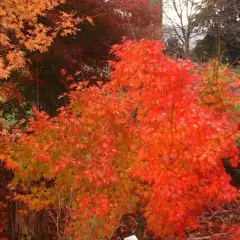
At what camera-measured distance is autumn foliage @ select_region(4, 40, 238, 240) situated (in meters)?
6.14

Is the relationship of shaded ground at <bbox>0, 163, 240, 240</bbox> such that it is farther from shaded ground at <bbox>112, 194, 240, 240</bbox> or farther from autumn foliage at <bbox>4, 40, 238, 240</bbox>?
autumn foliage at <bbox>4, 40, 238, 240</bbox>

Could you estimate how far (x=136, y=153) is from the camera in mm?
7051

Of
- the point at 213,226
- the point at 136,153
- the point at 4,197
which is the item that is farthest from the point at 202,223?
the point at 4,197

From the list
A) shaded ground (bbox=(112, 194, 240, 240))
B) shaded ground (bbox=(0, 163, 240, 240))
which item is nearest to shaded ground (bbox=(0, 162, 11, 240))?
shaded ground (bbox=(0, 163, 240, 240))

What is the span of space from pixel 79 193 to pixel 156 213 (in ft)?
5.50

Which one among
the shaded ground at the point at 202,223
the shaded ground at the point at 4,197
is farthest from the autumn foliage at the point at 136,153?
the shaded ground at the point at 4,197

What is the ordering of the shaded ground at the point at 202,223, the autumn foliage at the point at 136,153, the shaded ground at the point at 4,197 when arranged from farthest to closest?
the shaded ground at the point at 4,197, the shaded ground at the point at 202,223, the autumn foliage at the point at 136,153

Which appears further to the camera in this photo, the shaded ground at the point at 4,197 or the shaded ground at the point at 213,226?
the shaded ground at the point at 4,197

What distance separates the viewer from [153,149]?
20.7ft

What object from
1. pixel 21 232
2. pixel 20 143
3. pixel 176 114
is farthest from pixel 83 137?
pixel 21 232

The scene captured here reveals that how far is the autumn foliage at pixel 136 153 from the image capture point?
6.14m

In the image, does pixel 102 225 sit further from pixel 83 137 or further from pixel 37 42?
pixel 37 42

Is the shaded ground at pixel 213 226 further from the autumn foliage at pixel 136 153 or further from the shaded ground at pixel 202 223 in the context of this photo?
the autumn foliage at pixel 136 153

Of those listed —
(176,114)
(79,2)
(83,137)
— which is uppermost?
(79,2)
